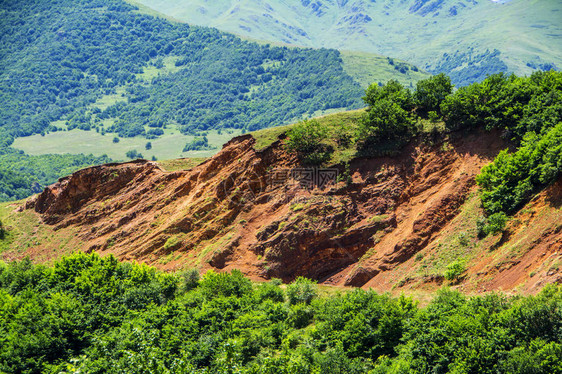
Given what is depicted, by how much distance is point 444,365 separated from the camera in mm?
29578

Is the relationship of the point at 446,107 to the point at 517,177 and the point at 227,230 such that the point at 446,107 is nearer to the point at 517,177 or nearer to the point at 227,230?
the point at 517,177

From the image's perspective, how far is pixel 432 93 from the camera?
178 feet


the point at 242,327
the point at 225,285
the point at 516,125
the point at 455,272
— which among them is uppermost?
the point at 516,125

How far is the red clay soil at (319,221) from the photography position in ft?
129

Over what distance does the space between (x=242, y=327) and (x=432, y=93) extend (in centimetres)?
3050

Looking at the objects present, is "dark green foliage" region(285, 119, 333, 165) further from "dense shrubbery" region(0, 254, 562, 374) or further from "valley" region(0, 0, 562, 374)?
"dense shrubbery" region(0, 254, 562, 374)

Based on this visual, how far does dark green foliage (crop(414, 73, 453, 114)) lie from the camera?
53.9 metres

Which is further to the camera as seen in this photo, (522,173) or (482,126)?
(482,126)

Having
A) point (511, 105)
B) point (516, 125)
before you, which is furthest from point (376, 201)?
point (511, 105)

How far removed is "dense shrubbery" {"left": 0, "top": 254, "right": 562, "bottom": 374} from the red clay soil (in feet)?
14.3

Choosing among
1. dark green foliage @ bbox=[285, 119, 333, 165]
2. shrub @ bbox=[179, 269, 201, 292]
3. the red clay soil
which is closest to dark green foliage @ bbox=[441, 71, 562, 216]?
the red clay soil

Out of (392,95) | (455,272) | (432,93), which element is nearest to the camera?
(455,272)

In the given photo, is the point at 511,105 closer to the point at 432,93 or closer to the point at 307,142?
the point at 432,93

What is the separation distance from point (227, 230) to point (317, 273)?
10.4 metres
